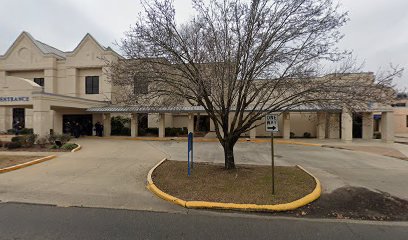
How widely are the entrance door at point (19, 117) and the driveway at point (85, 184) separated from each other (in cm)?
2081

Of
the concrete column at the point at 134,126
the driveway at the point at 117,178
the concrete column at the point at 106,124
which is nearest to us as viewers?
the driveway at the point at 117,178

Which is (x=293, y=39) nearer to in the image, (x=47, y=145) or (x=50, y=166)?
(x=50, y=166)

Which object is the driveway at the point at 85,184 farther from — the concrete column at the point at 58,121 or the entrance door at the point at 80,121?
the concrete column at the point at 58,121

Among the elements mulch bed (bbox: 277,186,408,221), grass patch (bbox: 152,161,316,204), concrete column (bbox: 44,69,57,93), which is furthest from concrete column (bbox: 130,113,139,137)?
mulch bed (bbox: 277,186,408,221)

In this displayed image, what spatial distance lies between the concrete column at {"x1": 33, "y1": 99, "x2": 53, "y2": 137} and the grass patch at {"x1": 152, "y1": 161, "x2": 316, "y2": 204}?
503 inches

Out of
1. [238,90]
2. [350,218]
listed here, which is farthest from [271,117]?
[350,218]

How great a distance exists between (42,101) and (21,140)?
3763mm

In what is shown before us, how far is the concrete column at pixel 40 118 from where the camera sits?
17.0 meters

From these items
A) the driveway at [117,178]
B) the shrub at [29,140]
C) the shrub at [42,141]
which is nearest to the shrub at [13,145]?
the shrub at [29,140]

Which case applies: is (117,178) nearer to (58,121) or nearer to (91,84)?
(58,121)

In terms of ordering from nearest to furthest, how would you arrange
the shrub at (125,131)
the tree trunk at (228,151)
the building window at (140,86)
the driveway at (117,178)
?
the driveway at (117,178) → the building window at (140,86) → the tree trunk at (228,151) → the shrub at (125,131)

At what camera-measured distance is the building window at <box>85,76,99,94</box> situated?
86.6 feet

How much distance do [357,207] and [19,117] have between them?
109 ft

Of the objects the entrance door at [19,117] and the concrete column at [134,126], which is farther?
the entrance door at [19,117]
